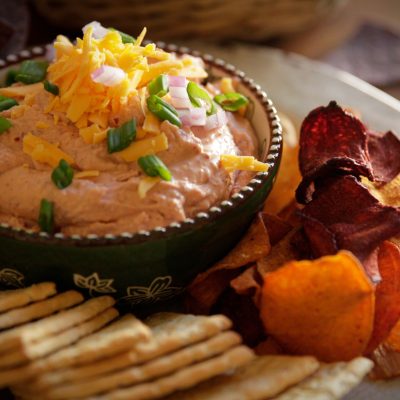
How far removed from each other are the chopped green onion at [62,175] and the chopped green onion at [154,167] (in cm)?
20

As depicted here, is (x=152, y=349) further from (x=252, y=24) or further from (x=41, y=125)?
(x=252, y=24)

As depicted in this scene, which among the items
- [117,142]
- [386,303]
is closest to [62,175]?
[117,142]

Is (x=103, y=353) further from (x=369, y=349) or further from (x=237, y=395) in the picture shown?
(x=369, y=349)

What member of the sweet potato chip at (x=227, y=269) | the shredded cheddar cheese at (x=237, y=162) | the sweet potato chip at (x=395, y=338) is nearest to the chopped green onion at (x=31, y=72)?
the shredded cheddar cheese at (x=237, y=162)

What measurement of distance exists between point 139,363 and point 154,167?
535 millimetres

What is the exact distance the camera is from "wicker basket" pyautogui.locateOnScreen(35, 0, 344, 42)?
3.34 meters

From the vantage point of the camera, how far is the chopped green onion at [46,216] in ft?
6.36

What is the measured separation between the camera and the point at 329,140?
7.68 ft

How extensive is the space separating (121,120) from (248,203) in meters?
0.44

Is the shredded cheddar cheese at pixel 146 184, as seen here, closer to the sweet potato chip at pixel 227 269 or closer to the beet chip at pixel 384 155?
the sweet potato chip at pixel 227 269

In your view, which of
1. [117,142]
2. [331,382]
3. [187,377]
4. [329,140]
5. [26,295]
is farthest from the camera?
[329,140]

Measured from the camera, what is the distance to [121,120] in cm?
209

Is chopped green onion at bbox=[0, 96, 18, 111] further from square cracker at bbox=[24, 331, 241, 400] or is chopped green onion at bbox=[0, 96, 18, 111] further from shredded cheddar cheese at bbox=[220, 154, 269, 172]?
square cracker at bbox=[24, 331, 241, 400]

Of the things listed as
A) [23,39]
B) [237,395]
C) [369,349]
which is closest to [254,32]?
[23,39]
